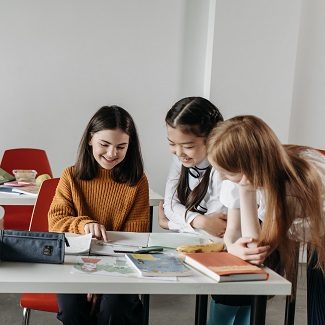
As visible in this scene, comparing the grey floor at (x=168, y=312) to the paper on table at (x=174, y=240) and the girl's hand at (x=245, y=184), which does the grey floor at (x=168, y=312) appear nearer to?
the paper on table at (x=174, y=240)

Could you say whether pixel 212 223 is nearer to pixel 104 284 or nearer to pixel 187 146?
pixel 187 146

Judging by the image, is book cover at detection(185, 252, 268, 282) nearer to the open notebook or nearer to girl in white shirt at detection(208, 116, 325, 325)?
girl in white shirt at detection(208, 116, 325, 325)

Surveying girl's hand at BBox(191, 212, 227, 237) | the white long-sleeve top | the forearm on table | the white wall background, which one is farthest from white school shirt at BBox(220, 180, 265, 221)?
the white wall background

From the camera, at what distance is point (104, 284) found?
144 centimetres

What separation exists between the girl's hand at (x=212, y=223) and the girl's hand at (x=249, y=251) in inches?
15.8

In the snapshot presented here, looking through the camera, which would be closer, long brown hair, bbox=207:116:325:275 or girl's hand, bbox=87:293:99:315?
long brown hair, bbox=207:116:325:275

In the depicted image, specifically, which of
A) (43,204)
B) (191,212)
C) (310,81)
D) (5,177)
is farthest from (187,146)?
(310,81)

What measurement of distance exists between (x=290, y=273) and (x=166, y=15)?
9.16 ft

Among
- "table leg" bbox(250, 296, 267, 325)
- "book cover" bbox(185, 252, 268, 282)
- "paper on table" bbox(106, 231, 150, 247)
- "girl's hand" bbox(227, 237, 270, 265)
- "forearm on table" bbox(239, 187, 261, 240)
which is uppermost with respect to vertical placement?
"forearm on table" bbox(239, 187, 261, 240)

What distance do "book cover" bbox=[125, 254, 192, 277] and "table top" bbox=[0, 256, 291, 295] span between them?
0.03 m

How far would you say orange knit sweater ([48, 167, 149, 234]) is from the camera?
7.20 feet

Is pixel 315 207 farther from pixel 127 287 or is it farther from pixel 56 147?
pixel 56 147

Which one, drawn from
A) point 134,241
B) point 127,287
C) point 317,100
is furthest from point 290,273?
point 317,100

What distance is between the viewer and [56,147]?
4.17 m
